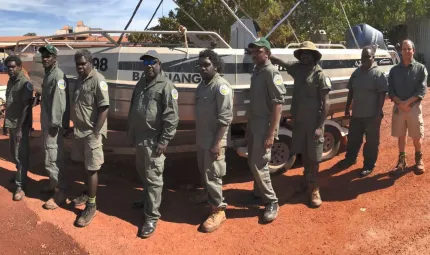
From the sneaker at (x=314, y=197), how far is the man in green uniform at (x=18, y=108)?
10.7 feet

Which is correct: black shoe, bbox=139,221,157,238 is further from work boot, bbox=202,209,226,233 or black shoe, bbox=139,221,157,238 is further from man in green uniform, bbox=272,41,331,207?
man in green uniform, bbox=272,41,331,207

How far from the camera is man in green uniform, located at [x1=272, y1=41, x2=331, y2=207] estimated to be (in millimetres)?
4078

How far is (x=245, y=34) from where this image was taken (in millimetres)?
5969

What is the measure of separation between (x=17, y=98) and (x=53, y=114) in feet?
2.46

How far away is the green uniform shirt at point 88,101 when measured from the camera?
380 cm

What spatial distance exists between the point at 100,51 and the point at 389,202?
3.76m

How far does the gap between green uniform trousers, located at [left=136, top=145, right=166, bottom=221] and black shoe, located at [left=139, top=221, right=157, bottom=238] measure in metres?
0.04

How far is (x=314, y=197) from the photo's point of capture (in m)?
4.35

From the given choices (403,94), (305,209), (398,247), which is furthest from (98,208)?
(403,94)

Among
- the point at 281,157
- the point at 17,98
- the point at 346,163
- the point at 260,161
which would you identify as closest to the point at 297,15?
the point at 346,163

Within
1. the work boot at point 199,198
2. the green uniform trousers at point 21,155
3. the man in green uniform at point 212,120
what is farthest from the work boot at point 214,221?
the green uniform trousers at point 21,155

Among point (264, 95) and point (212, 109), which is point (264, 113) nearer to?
point (264, 95)

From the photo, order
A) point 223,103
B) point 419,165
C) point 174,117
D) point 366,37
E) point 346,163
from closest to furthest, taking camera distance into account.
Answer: point 223,103
point 174,117
point 419,165
point 346,163
point 366,37

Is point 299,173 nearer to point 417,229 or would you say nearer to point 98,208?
point 417,229
